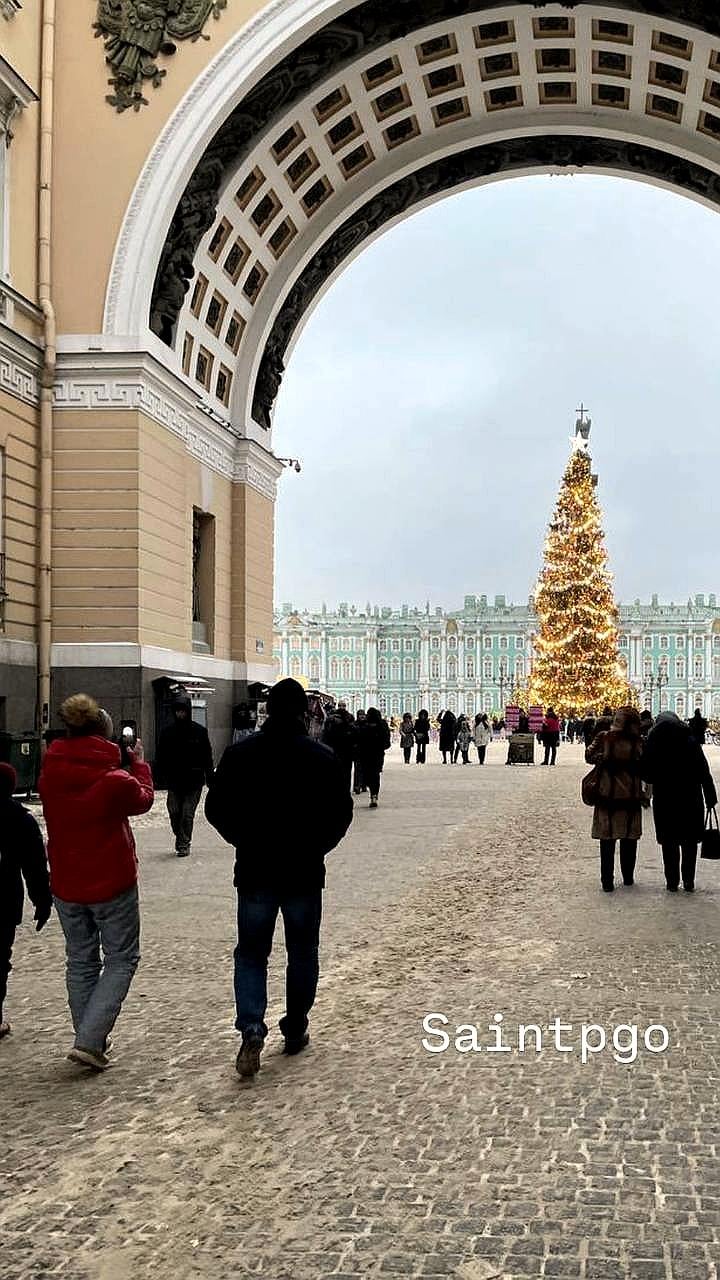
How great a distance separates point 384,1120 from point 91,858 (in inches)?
70.1

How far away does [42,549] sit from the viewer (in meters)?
22.3

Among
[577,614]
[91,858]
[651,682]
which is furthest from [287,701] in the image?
[651,682]

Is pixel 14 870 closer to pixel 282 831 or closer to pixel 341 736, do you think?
pixel 282 831

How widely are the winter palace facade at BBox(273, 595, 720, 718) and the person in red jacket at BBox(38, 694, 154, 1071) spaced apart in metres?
129

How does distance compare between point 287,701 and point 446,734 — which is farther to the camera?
point 446,734

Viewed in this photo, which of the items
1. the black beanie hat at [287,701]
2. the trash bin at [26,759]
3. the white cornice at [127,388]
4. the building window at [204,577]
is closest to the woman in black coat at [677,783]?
the black beanie hat at [287,701]

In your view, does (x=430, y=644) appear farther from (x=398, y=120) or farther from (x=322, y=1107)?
(x=322, y=1107)

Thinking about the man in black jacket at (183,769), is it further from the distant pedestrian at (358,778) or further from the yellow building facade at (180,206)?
the distant pedestrian at (358,778)

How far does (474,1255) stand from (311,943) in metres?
2.40

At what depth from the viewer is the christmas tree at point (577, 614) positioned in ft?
181

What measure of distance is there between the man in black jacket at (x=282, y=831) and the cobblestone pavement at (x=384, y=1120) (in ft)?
1.32

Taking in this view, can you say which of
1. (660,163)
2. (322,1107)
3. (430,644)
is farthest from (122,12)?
(430,644)

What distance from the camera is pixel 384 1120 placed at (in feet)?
17.2

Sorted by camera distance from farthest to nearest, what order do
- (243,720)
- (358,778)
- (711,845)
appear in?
(243,720) → (358,778) → (711,845)
